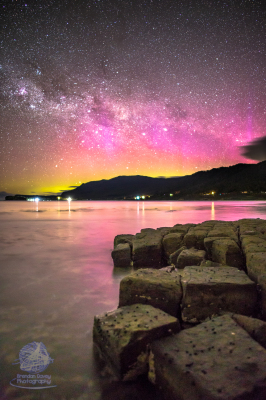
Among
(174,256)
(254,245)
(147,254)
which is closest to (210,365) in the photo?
(254,245)

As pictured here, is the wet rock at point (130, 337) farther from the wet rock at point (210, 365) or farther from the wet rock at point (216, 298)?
the wet rock at point (216, 298)

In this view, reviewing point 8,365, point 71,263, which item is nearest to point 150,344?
point 8,365

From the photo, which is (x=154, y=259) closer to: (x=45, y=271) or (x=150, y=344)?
(x=45, y=271)

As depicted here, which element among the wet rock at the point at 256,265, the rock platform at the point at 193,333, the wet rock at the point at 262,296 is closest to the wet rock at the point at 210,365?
the rock platform at the point at 193,333

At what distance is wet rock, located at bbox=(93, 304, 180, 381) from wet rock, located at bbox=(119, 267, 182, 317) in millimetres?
551

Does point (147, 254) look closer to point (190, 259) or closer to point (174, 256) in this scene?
point (174, 256)

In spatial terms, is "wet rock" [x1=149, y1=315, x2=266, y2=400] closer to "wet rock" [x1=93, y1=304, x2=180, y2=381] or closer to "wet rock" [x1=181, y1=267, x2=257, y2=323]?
"wet rock" [x1=93, y1=304, x2=180, y2=381]

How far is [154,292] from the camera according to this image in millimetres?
3412

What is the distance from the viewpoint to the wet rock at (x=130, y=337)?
7.93 ft

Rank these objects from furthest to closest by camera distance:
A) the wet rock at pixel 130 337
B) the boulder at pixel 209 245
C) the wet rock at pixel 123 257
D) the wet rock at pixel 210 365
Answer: the wet rock at pixel 123 257
the boulder at pixel 209 245
the wet rock at pixel 130 337
the wet rock at pixel 210 365

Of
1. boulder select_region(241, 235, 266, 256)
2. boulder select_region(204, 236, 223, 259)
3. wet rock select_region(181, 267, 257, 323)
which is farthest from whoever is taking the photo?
boulder select_region(204, 236, 223, 259)

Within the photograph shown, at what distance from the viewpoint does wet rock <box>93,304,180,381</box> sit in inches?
95.2

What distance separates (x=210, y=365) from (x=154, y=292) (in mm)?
1385

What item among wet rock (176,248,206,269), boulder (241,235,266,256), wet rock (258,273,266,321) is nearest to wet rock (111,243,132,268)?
wet rock (176,248,206,269)
